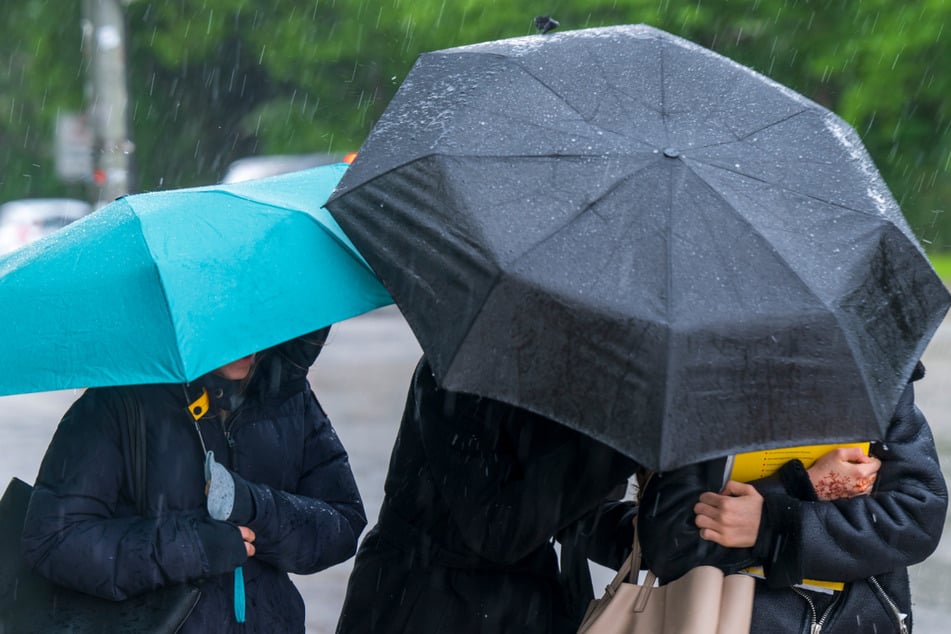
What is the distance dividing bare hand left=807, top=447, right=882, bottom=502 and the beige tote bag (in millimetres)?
242

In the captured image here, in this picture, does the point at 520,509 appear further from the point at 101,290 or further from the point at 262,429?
the point at 101,290

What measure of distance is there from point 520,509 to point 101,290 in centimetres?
95

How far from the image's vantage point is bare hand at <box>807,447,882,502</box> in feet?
8.90

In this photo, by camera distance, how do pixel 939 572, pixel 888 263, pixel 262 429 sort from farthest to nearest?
pixel 939 572, pixel 262 429, pixel 888 263

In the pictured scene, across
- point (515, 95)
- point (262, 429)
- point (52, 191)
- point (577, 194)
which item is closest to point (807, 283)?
point (577, 194)

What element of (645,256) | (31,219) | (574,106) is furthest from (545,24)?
(31,219)

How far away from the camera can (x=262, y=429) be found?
2.98 m

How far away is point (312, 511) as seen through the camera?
3006 mm

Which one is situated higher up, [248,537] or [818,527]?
[818,527]

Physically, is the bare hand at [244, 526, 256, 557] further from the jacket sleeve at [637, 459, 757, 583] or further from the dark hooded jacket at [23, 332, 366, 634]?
the jacket sleeve at [637, 459, 757, 583]

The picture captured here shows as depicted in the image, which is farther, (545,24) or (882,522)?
(545,24)

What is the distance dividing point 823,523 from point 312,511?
Answer: 1.11m

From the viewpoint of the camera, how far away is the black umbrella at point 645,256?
90.3 inches

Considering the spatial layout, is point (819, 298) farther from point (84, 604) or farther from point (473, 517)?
point (84, 604)
